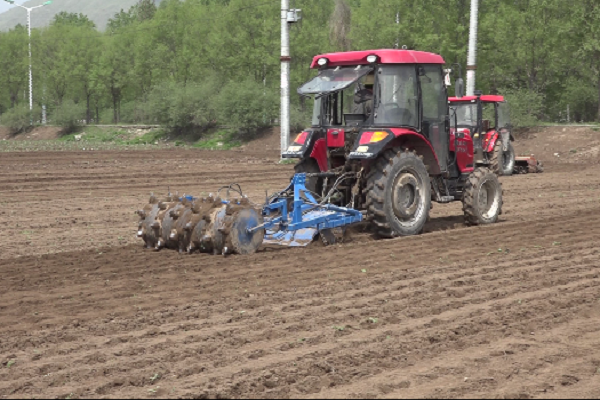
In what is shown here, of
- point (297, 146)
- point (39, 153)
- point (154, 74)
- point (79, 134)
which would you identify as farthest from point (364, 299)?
point (154, 74)

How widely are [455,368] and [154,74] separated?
53.1m

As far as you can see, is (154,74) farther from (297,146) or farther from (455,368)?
(455,368)

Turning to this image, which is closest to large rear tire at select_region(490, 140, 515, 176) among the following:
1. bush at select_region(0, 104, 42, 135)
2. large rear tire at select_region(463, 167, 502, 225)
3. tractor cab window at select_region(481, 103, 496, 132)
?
tractor cab window at select_region(481, 103, 496, 132)

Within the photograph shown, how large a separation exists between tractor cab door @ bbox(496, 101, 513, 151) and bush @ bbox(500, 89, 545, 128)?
9885 mm

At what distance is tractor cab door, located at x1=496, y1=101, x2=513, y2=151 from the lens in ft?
69.3

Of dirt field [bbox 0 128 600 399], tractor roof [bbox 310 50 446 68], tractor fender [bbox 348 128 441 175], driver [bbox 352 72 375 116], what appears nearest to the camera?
dirt field [bbox 0 128 600 399]

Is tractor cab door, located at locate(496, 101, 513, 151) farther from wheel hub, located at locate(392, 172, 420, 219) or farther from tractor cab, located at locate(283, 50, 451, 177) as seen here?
wheel hub, located at locate(392, 172, 420, 219)

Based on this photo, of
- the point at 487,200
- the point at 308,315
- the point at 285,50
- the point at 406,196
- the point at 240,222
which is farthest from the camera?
the point at 285,50

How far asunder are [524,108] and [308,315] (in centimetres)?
2666

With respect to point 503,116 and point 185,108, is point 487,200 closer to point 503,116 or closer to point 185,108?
point 503,116

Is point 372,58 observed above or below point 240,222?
above

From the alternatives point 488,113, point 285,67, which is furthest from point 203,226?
point 285,67

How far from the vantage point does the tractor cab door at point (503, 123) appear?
2112 cm

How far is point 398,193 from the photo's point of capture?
10859mm
